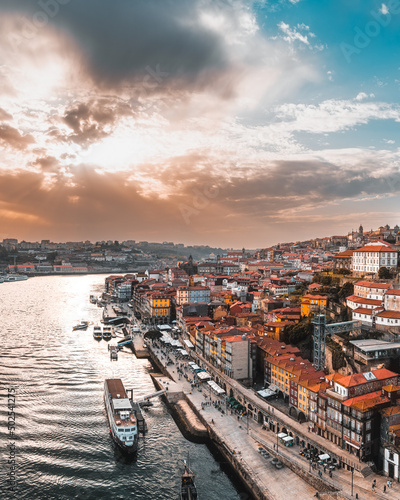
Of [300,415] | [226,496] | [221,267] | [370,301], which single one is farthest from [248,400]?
[221,267]

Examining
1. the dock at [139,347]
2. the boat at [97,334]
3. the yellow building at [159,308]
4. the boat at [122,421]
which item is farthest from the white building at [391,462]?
the yellow building at [159,308]

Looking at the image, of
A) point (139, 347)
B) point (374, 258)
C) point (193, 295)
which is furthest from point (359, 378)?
point (193, 295)

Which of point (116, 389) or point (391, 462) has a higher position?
point (116, 389)

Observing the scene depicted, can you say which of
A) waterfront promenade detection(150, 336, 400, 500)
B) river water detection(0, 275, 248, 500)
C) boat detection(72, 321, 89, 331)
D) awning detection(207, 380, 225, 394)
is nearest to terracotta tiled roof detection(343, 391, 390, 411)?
waterfront promenade detection(150, 336, 400, 500)

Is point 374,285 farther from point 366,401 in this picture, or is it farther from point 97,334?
point 97,334

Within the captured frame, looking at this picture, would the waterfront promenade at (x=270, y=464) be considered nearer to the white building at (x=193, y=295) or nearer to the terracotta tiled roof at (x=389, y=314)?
the terracotta tiled roof at (x=389, y=314)

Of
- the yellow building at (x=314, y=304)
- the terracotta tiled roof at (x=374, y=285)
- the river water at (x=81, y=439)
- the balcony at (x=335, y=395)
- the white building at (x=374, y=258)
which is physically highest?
the white building at (x=374, y=258)

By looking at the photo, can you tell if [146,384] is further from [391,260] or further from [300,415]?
[391,260]
